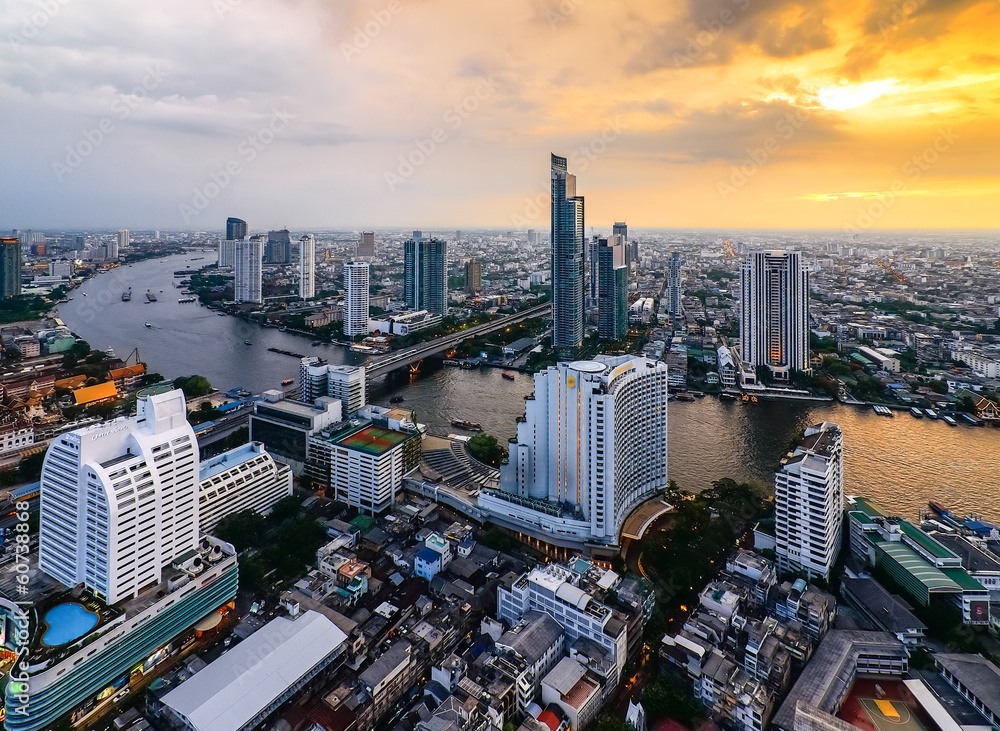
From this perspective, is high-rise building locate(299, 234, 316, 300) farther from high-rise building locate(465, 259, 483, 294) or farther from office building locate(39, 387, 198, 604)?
office building locate(39, 387, 198, 604)

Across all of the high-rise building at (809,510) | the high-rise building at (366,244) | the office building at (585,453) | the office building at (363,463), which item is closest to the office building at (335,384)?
the office building at (363,463)

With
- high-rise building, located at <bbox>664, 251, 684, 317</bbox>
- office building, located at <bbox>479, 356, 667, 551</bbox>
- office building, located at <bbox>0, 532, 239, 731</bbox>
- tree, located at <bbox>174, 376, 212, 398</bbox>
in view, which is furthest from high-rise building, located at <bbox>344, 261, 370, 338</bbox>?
office building, located at <bbox>0, 532, 239, 731</bbox>

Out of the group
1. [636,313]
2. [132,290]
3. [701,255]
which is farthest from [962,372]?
[132,290]

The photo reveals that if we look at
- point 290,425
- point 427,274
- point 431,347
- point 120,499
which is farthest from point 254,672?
point 427,274

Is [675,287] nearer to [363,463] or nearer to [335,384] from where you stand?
[335,384]

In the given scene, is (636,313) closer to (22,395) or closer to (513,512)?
(513,512)

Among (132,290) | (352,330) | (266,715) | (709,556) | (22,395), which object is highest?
(132,290)
